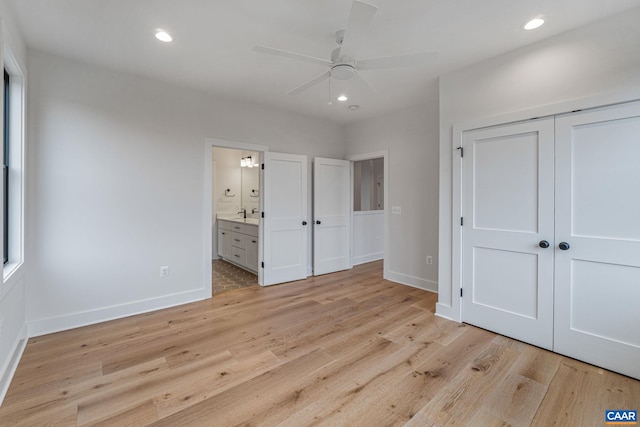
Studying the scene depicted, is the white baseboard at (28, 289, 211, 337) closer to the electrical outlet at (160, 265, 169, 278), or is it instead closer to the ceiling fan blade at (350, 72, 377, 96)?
the electrical outlet at (160, 265, 169, 278)

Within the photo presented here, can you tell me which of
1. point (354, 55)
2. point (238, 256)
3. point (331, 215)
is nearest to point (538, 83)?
point (354, 55)

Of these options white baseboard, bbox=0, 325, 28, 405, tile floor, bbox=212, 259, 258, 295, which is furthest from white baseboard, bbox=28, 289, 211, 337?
tile floor, bbox=212, 259, 258, 295

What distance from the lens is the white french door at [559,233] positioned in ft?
6.87

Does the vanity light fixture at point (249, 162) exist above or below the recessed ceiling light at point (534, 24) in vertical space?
below

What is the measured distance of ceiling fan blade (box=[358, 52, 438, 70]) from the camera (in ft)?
6.57

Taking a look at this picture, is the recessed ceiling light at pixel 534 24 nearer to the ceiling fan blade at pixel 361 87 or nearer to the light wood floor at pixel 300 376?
the ceiling fan blade at pixel 361 87

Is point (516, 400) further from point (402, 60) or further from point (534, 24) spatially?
point (534, 24)

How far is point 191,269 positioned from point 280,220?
141 cm

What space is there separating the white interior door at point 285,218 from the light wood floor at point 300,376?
128 cm

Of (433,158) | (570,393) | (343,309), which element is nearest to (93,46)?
(343,309)

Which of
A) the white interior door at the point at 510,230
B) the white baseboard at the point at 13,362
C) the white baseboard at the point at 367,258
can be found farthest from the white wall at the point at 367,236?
the white baseboard at the point at 13,362

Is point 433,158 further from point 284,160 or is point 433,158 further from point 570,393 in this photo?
point 570,393

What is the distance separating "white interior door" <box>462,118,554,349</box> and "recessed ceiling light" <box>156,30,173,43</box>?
290 centimetres

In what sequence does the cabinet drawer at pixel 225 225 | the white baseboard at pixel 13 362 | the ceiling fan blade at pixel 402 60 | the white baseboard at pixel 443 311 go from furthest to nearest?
the cabinet drawer at pixel 225 225 < the white baseboard at pixel 443 311 < the ceiling fan blade at pixel 402 60 < the white baseboard at pixel 13 362
